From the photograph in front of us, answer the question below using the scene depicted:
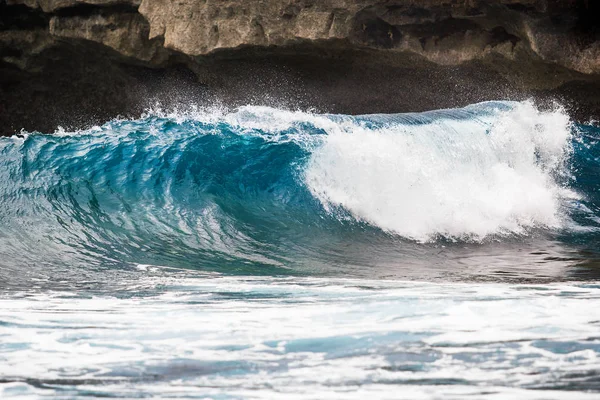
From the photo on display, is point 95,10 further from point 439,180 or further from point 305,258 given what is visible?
point 305,258

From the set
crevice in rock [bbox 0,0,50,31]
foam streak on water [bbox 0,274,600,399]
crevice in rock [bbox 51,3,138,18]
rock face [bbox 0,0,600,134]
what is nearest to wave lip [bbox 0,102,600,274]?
foam streak on water [bbox 0,274,600,399]

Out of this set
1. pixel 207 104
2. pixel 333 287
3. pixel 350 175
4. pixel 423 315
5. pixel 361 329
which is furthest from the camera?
pixel 207 104

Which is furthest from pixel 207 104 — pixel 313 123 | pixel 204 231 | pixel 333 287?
pixel 333 287

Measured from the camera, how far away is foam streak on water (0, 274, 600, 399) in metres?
2.31

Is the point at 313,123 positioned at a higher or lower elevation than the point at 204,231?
higher

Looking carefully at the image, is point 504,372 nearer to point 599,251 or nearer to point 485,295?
point 485,295

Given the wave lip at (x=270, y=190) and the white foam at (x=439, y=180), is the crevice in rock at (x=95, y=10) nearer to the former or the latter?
the wave lip at (x=270, y=190)

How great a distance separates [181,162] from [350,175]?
137 cm

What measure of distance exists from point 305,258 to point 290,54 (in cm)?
527

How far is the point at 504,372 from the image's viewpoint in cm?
239

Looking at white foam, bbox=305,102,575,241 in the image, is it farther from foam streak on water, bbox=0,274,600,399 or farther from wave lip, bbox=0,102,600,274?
foam streak on water, bbox=0,274,600,399

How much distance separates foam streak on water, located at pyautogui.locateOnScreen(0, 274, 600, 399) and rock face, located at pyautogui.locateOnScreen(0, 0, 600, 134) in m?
5.49

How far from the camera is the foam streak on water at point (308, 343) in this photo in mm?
2312

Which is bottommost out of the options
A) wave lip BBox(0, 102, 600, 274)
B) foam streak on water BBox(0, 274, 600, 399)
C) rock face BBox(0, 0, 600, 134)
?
foam streak on water BBox(0, 274, 600, 399)
